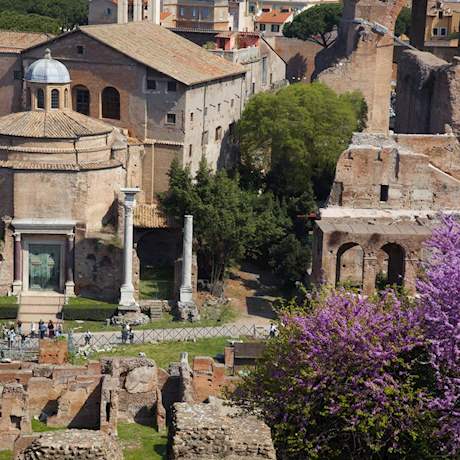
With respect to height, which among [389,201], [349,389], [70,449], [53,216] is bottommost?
[349,389]

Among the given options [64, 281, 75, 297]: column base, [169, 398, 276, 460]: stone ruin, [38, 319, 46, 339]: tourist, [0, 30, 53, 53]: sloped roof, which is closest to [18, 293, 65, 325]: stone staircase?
[64, 281, 75, 297]: column base

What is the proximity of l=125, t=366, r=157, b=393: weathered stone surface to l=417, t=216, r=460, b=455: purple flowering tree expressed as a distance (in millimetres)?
7474

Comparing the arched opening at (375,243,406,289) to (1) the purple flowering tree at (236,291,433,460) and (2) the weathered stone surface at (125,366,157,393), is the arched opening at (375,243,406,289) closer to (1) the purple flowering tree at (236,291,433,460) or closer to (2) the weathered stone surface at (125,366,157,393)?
(2) the weathered stone surface at (125,366,157,393)

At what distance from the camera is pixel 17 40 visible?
51.6m

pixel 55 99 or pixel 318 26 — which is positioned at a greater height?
pixel 318 26

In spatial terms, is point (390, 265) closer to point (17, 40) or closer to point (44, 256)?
point (44, 256)

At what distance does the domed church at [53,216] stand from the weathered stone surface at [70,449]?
21726mm

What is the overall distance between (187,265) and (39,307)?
4629 mm

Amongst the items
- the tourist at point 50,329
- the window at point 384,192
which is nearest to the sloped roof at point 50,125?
the tourist at point 50,329

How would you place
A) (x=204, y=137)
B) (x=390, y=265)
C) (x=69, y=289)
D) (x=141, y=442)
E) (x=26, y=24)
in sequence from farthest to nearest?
(x=26, y=24)
(x=204, y=137)
(x=390, y=265)
(x=69, y=289)
(x=141, y=442)

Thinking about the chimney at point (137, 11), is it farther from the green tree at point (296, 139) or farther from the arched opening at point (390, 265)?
the arched opening at point (390, 265)

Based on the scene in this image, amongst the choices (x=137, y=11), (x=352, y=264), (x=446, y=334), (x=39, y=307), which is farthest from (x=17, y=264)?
(x=137, y=11)

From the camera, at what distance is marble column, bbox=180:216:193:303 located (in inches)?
1576

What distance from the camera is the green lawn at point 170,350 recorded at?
3547cm
